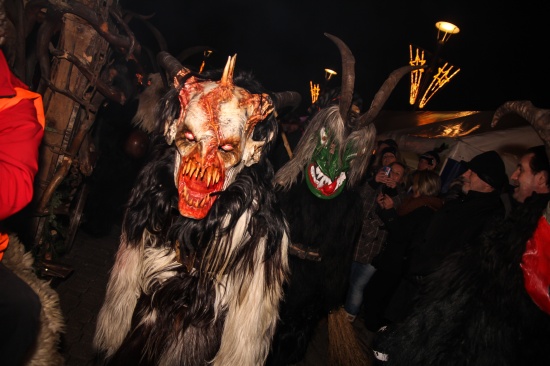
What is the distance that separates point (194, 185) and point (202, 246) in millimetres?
341

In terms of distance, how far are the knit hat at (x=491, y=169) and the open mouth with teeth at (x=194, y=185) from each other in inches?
94.3

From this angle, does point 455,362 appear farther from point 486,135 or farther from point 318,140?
point 486,135

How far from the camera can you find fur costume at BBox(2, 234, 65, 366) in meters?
1.87

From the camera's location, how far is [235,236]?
1.90 m

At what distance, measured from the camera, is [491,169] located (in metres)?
3.06

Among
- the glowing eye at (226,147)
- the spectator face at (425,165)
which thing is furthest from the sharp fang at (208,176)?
the spectator face at (425,165)

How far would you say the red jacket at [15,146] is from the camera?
1.49 metres

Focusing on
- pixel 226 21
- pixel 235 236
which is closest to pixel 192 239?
pixel 235 236

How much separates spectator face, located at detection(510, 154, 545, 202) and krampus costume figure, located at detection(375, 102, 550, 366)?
34 cm

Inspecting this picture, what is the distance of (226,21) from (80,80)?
1027 inches

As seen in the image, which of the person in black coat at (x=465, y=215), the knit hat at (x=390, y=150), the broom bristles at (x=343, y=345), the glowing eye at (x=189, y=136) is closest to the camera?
the glowing eye at (x=189, y=136)

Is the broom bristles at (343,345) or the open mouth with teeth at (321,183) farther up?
the open mouth with teeth at (321,183)

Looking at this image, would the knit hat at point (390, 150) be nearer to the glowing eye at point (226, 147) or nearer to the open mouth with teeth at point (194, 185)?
the glowing eye at point (226, 147)

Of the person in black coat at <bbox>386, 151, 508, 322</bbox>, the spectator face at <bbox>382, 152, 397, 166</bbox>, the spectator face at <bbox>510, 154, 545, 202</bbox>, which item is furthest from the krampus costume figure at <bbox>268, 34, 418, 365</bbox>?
the spectator face at <bbox>382, 152, 397, 166</bbox>
